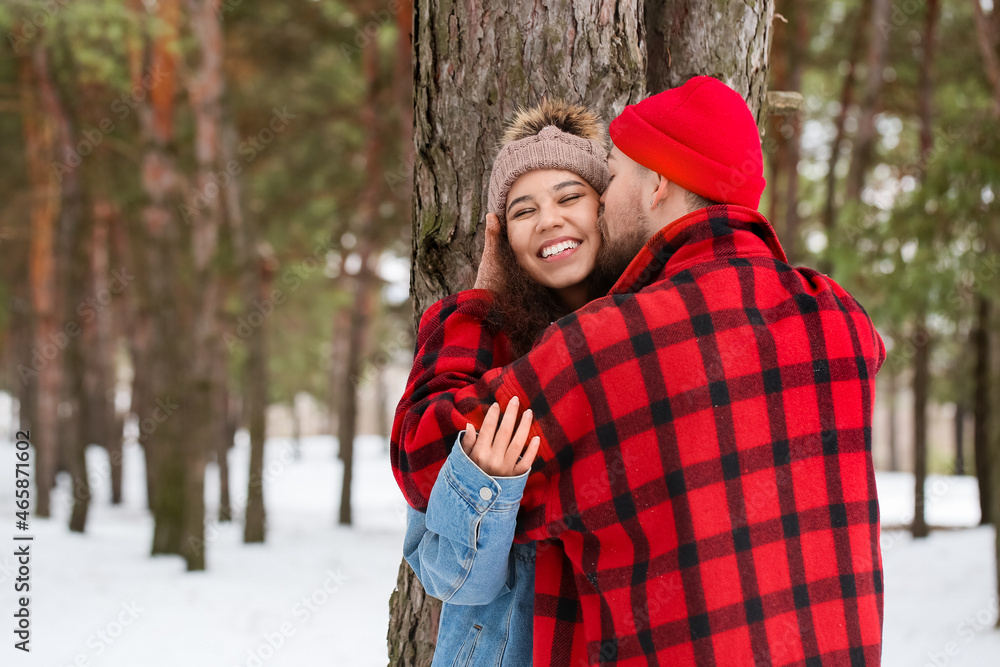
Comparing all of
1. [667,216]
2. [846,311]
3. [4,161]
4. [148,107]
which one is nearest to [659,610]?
[846,311]

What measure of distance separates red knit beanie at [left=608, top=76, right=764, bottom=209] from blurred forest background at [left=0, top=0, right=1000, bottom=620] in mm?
6176

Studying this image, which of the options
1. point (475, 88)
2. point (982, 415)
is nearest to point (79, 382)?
point (475, 88)

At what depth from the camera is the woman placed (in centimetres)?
158

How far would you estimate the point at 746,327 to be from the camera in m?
1.53

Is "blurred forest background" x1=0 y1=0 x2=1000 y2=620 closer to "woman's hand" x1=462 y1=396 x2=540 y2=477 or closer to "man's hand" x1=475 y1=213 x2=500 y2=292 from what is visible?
"man's hand" x1=475 y1=213 x2=500 y2=292

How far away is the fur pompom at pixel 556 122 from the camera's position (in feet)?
7.09

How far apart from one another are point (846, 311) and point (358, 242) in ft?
35.9

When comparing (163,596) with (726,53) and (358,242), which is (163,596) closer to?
(358,242)

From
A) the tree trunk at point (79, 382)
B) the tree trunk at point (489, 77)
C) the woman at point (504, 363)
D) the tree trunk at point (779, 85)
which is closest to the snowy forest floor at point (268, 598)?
the tree trunk at point (79, 382)

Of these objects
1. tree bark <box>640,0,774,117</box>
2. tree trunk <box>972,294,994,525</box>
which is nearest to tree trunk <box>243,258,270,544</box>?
tree bark <box>640,0,774,117</box>

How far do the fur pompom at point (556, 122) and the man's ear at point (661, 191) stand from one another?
409mm

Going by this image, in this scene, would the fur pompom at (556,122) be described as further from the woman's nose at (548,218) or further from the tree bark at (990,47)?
the tree bark at (990,47)

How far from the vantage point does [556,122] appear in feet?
7.11

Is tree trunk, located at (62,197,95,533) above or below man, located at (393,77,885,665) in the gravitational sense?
below
